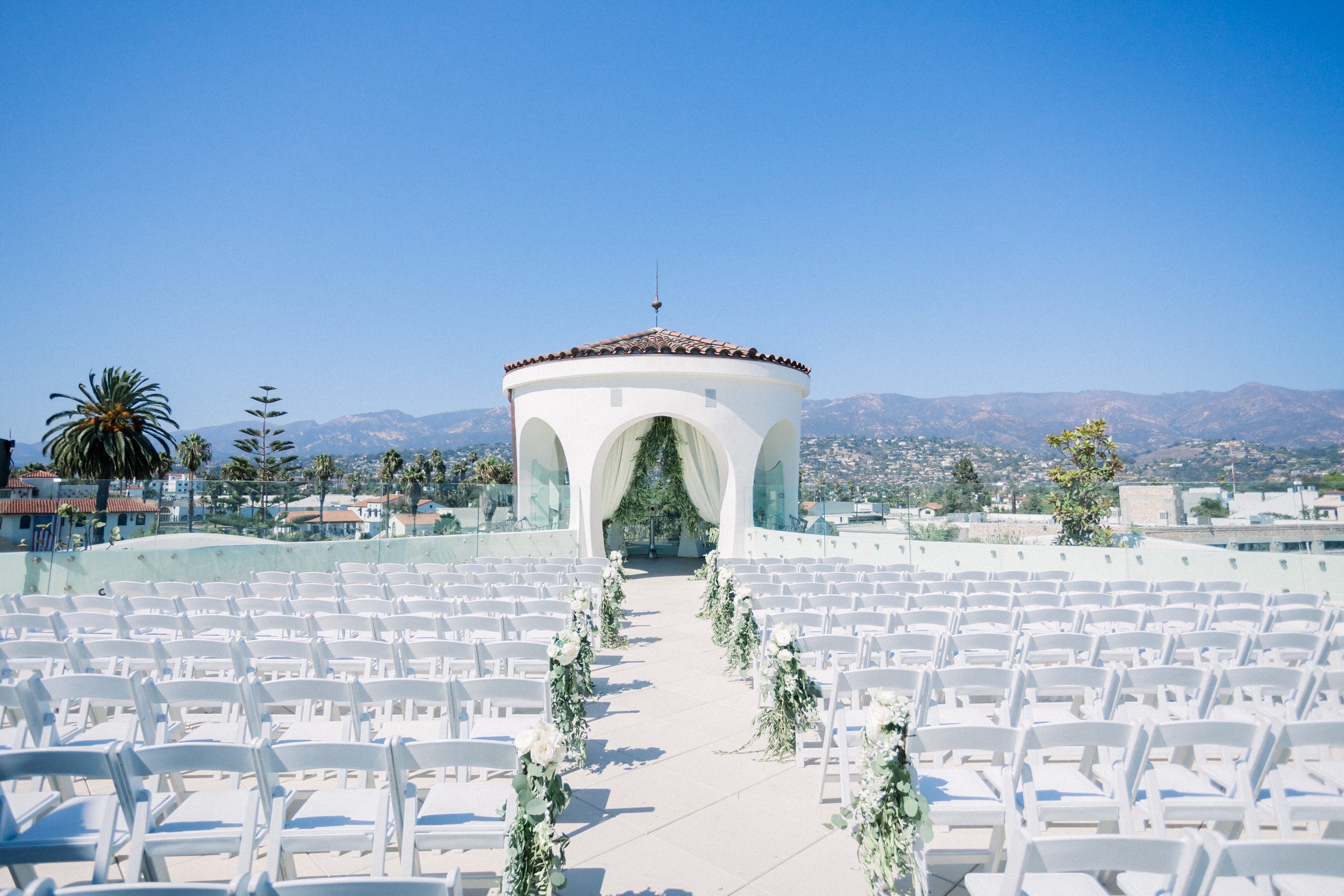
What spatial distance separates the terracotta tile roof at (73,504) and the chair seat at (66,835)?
1009 centimetres

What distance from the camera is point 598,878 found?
3219 millimetres

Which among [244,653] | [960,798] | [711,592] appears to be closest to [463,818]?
[960,798]

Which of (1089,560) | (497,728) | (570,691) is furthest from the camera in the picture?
(1089,560)

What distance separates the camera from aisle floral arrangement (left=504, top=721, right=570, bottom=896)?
2.60m

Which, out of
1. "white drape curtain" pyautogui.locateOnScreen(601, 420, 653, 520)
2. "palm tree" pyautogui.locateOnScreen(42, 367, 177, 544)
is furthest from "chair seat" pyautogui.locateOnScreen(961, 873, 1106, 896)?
"palm tree" pyautogui.locateOnScreen(42, 367, 177, 544)

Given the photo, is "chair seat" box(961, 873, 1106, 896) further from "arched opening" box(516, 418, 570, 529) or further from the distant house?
"arched opening" box(516, 418, 570, 529)

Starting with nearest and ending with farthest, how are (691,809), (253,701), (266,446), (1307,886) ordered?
(1307,886) → (253,701) → (691,809) → (266,446)

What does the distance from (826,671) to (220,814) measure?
3.68 meters

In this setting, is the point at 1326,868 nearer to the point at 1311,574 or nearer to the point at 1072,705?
the point at 1072,705

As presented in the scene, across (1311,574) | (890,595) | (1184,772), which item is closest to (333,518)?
(890,595)

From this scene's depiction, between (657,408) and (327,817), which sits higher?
(657,408)

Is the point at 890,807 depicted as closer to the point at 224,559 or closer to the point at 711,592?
the point at 711,592

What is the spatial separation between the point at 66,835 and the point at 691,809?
2.78m

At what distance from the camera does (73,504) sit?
1105 cm
